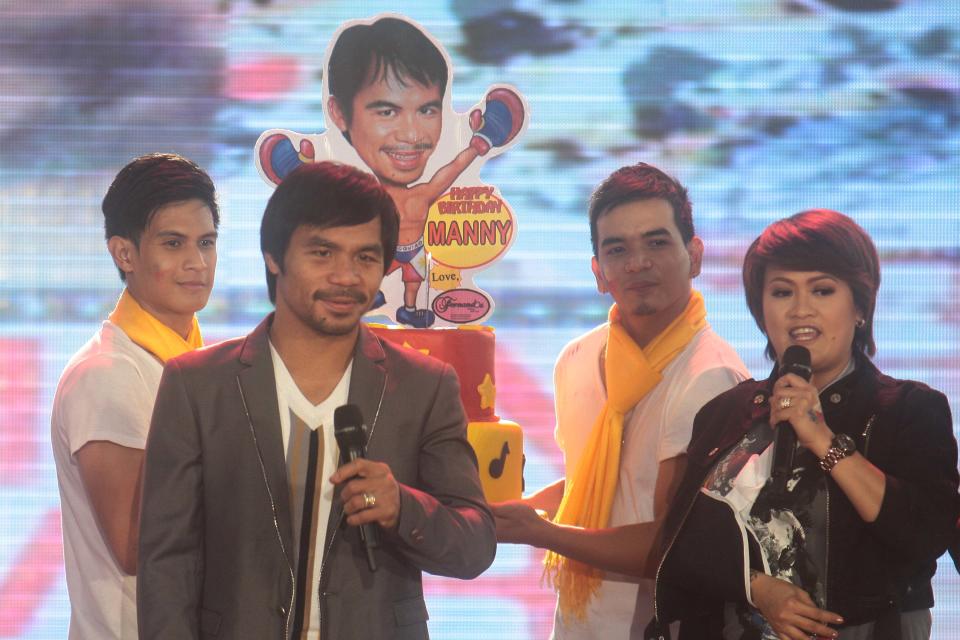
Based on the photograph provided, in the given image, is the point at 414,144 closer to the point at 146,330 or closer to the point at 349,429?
the point at 146,330

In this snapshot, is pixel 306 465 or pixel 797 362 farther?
pixel 797 362

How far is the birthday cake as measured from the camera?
3.13m

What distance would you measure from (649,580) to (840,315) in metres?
0.98

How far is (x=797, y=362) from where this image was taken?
7.90ft

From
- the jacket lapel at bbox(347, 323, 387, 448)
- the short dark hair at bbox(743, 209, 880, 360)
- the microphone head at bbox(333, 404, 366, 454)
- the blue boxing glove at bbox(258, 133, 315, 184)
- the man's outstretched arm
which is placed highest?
the blue boxing glove at bbox(258, 133, 315, 184)

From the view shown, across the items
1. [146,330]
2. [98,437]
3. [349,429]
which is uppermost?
[146,330]

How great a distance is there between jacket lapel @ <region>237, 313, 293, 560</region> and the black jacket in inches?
34.7

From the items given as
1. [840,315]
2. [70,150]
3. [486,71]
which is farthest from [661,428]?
[70,150]

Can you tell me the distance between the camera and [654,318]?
3.26 meters

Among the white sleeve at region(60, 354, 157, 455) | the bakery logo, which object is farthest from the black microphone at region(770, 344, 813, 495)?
the white sleeve at region(60, 354, 157, 455)

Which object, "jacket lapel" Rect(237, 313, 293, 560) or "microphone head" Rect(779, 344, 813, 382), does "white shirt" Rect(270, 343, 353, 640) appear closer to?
"jacket lapel" Rect(237, 313, 293, 560)

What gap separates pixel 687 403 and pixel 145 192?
4.85 feet

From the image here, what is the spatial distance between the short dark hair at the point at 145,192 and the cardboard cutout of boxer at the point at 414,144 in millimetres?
359

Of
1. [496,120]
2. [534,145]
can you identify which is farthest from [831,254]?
[534,145]
